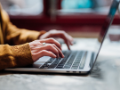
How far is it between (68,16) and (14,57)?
4.25 feet

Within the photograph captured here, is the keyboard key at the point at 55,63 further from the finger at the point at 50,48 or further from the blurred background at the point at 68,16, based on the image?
the blurred background at the point at 68,16

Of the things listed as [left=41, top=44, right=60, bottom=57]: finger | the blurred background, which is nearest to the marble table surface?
[left=41, top=44, right=60, bottom=57]: finger

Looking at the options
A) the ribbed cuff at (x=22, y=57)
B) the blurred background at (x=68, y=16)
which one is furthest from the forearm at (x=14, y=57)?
the blurred background at (x=68, y=16)

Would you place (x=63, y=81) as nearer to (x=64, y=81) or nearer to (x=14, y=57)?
(x=64, y=81)

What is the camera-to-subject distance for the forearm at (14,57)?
590mm

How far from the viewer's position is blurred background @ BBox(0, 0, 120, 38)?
1.79 meters

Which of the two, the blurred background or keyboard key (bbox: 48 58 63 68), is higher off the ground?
keyboard key (bbox: 48 58 63 68)

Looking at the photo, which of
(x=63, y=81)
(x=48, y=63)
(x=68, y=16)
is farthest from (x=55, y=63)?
(x=68, y=16)

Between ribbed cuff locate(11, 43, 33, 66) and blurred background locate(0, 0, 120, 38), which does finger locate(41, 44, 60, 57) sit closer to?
Result: ribbed cuff locate(11, 43, 33, 66)

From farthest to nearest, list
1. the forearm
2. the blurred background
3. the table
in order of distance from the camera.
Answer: the blurred background, the forearm, the table

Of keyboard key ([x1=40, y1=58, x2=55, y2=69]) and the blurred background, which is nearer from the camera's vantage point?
keyboard key ([x1=40, y1=58, x2=55, y2=69])

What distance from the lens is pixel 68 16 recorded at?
1.82 m

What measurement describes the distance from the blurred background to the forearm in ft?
3.97

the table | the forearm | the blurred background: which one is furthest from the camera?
the blurred background
